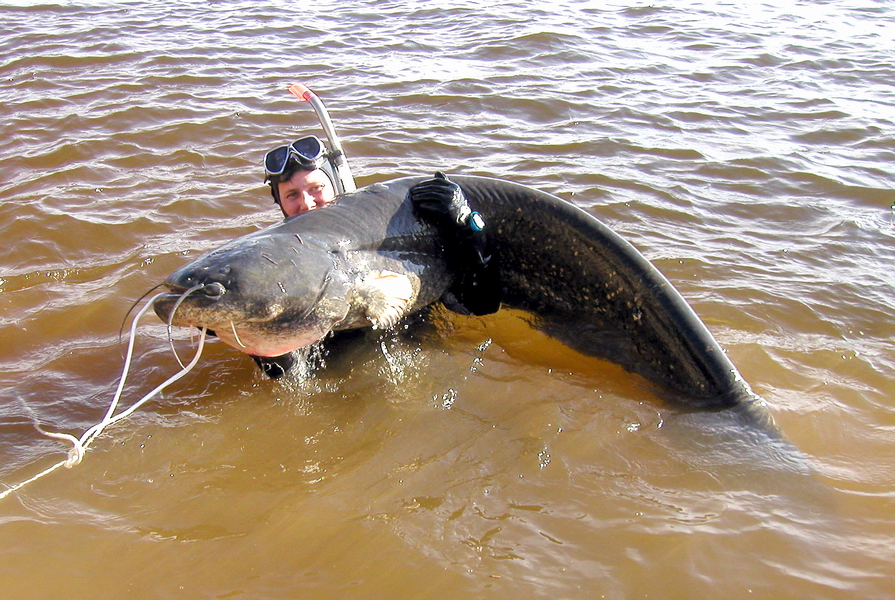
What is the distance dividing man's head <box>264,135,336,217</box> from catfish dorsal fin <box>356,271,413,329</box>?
0.68 metres

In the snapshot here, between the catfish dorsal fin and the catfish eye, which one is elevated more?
the catfish eye

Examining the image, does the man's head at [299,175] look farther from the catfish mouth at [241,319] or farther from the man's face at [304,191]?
the catfish mouth at [241,319]

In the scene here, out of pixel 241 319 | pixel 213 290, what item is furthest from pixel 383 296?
pixel 213 290

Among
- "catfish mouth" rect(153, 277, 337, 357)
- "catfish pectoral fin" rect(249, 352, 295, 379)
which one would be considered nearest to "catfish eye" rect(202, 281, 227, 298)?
"catfish mouth" rect(153, 277, 337, 357)

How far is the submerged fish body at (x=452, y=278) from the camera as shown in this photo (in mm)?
2773

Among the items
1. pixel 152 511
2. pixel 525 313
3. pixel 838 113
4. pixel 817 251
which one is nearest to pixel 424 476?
pixel 152 511

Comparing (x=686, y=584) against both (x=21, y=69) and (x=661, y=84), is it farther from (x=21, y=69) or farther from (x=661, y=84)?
(x=21, y=69)

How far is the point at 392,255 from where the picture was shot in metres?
3.36

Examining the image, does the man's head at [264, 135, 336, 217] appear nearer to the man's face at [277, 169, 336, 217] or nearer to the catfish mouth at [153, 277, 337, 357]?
the man's face at [277, 169, 336, 217]

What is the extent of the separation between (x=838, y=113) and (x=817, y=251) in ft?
10.7

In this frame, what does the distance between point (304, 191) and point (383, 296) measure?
0.89 metres

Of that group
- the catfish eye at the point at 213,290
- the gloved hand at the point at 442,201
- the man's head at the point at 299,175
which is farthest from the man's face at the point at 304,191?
the catfish eye at the point at 213,290

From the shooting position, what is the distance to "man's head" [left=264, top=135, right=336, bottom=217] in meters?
3.67

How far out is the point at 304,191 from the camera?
3.70 meters
